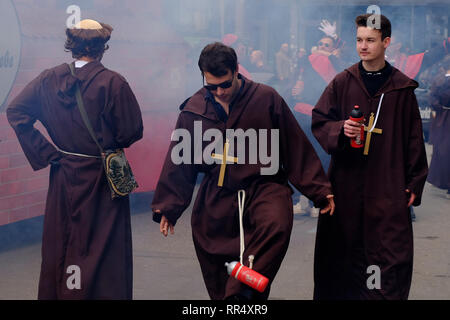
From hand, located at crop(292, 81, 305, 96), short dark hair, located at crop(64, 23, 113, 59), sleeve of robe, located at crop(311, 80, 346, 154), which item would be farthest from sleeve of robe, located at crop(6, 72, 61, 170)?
hand, located at crop(292, 81, 305, 96)

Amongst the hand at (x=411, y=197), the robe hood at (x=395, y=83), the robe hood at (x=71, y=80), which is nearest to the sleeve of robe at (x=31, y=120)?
the robe hood at (x=71, y=80)

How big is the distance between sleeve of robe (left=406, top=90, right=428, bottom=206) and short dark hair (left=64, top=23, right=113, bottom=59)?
1736 mm

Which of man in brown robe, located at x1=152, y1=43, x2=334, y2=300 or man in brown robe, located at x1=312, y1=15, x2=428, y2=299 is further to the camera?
man in brown robe, located at x1=312, y1=15, x2=428, y2=299

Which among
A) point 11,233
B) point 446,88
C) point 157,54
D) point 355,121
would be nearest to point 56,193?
point 355,121

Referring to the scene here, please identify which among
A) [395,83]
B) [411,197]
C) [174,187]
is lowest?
[411,197]

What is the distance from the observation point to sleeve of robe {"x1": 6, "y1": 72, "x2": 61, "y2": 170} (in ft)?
14.9

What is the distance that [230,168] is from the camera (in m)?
4.08

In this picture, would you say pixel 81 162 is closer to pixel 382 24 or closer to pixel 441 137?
pixel 382 24

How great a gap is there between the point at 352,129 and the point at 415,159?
412mm

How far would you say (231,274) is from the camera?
12.3ft

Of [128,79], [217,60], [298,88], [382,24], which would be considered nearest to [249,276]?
[217,60]

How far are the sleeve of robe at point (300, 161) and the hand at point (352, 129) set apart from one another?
0.80ft

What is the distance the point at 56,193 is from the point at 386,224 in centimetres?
182

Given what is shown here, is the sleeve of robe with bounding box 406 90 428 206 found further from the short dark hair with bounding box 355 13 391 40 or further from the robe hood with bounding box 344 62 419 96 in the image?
the short dark hair with bounding box 355 13 391 40
